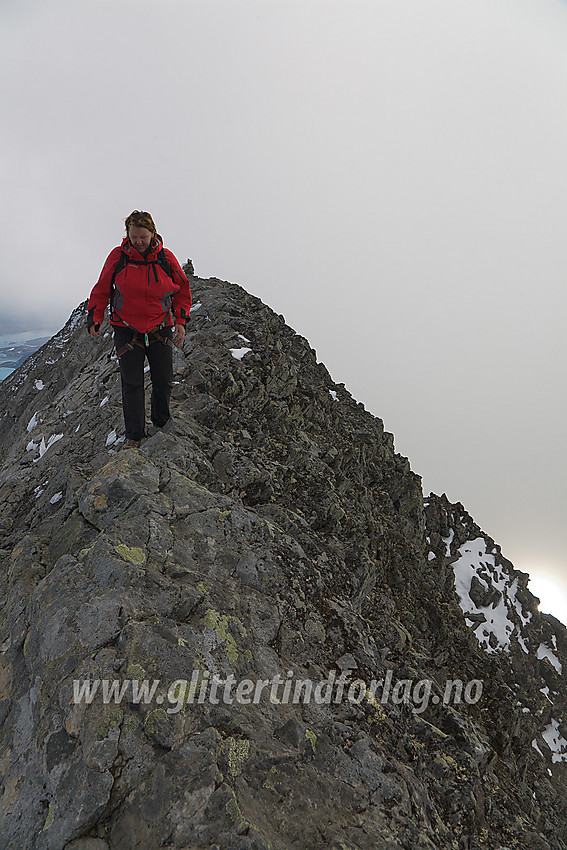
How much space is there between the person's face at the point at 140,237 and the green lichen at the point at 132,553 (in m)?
4.94

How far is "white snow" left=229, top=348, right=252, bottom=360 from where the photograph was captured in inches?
579

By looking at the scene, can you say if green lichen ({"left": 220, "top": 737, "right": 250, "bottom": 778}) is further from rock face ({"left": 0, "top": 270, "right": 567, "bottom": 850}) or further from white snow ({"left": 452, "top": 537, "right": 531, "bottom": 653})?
white snow ({"left": 452, "top": 537, "right": 531, "bottom": 653})

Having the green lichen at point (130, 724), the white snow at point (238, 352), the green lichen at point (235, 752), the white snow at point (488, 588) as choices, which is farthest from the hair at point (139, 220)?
the white snow at point (488, 588)

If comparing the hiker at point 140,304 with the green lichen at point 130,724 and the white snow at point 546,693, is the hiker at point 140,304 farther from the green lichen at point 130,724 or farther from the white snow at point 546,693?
the white snow at point 546,693

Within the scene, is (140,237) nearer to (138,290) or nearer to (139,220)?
(139,220)

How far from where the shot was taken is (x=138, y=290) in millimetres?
7258

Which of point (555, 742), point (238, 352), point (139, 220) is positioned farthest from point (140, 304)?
point (555, 742)

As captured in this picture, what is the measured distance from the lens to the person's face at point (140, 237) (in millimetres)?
6777

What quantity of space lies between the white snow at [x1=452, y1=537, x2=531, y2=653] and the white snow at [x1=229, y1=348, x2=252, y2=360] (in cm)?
2299

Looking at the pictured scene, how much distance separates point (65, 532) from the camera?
716 cm

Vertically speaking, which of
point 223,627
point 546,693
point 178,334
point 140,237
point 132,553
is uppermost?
point 140,237

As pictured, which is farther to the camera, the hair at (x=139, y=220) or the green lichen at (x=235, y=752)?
the hair at (x=139, y=220)

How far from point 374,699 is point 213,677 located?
8.82 ft

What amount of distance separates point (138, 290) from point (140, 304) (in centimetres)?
24
